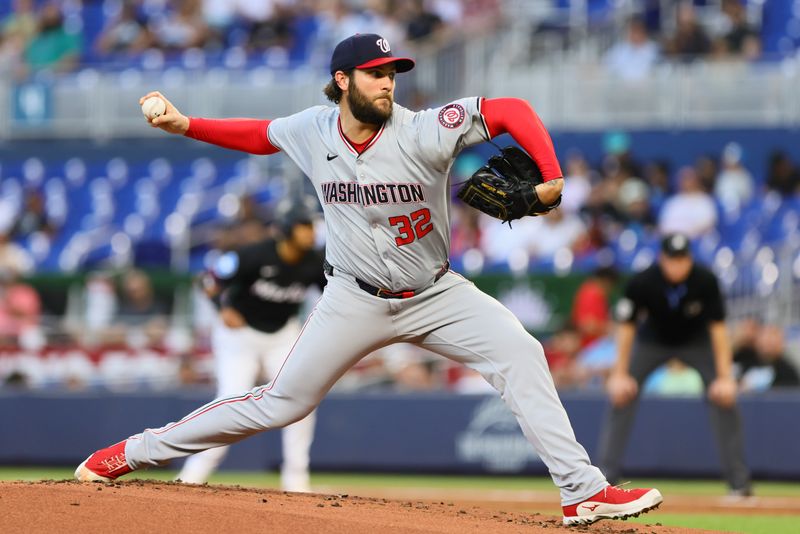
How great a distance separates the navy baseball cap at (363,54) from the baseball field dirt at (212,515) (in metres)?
2.03

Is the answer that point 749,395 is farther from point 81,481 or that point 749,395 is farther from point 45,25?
point 45,25

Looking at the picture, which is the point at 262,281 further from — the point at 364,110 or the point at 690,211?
the point at 690,211

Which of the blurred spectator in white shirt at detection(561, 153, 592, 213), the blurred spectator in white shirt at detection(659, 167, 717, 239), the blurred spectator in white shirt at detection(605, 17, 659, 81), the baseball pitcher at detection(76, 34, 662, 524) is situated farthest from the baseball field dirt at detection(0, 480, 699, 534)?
the blurred spectator in white shirt at detection(605, 17, 659, 81)

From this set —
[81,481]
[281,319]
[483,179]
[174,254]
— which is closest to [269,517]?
[81,481]

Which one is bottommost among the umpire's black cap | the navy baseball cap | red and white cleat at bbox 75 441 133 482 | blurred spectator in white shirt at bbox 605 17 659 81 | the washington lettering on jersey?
red and white cleat at bbox 75 441 133 482

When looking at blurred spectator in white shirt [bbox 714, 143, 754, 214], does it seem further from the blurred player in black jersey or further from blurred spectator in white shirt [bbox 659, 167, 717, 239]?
the blurred player in black jersey

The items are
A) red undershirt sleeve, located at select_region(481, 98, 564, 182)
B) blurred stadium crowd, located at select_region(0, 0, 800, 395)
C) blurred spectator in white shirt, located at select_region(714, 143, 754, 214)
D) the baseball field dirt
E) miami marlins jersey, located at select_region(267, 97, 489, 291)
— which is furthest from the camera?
blurred spectator in white shirt, located at select_region(714, 143, 754, 214)

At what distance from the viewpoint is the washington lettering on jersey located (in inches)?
255

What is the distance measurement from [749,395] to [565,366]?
1979mm

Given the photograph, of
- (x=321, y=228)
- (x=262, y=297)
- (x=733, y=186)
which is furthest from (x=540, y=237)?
(x=262, y=297)

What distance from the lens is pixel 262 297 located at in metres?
10.3

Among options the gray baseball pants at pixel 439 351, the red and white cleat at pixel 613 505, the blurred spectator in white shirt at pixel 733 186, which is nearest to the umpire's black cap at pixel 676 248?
the gray baseball pants at pixel 439 351

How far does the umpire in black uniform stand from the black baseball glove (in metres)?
4.39

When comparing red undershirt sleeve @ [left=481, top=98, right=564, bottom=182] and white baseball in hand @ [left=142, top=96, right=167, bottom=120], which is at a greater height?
white baseball in hand @ [left=142, top=96, right=167, bottom=120]
